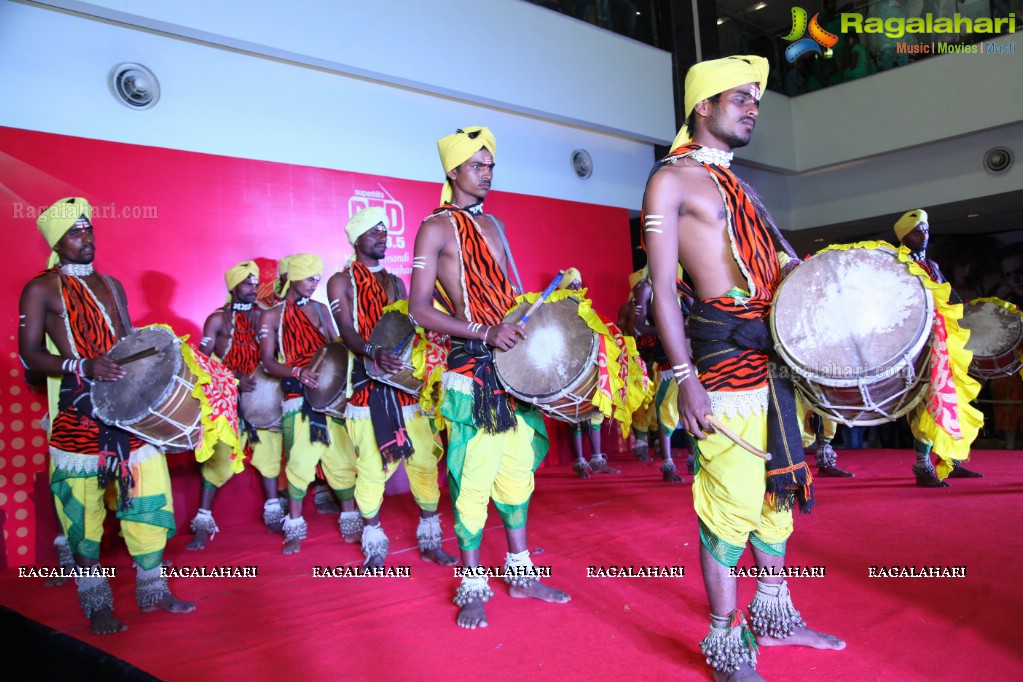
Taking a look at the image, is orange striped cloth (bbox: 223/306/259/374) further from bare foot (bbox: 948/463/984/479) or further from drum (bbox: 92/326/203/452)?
bare foot (bbox: 948/463/984/479)

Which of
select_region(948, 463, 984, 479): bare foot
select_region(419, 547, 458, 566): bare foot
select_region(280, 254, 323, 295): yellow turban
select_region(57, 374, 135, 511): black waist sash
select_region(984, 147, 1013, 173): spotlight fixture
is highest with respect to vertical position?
select_region(984, 147, 1013, 173): spotlight fixture

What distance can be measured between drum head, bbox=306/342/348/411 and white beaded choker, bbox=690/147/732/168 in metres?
2.94

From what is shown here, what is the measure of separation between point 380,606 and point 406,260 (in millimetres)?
4230

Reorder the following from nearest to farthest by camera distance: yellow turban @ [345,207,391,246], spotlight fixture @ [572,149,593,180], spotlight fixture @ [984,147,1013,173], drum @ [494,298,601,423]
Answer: drum @ [494,298,601,423] < yellow turban @ [345,207,391,246] < spotlight fixture @ [572,149,593,180] < spotlight fixture @ [984,147,1013,173]

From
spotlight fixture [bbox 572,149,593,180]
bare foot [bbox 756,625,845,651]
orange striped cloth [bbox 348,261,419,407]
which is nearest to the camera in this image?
bare foot [bbox 756,625,845,651]

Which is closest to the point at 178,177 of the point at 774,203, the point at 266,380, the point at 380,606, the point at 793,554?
the point at 266,380

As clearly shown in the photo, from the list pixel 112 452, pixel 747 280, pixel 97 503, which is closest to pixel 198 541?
pixel 97 503

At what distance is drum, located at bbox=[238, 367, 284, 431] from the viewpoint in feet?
18.9

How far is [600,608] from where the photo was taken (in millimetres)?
3391

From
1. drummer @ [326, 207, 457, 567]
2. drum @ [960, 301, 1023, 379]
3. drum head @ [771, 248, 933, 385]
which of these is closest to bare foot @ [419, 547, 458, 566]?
drummer @ [326, 207, 457, 567]

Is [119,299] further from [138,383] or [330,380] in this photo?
[330,380]

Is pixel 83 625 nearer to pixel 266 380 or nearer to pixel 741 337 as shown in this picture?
pixel 266 380

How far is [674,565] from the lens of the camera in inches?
156

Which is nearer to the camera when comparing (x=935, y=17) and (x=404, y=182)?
(x=404, y=182)
